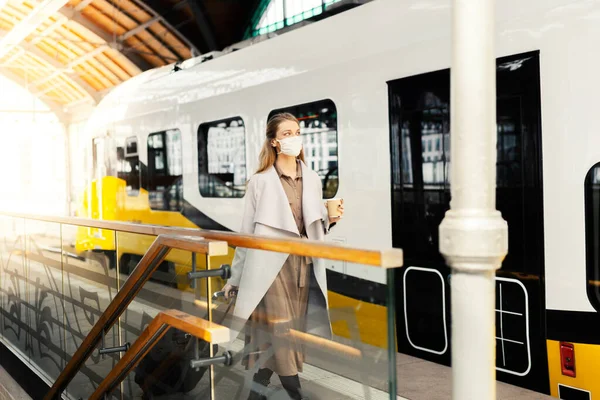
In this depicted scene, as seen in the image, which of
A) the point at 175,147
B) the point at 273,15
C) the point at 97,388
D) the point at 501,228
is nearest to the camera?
the point at 501,228

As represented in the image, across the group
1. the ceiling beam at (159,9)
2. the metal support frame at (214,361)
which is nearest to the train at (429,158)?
the metal support frame at (214,361)

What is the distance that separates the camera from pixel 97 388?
4.50m

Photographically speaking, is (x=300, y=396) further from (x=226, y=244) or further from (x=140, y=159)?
(x=140, y=159)

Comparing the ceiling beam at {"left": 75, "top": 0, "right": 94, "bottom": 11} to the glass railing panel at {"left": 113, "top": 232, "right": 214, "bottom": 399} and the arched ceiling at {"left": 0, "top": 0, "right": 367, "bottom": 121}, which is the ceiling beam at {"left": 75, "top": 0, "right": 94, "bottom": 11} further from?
the glass railing panel at {"left": 113, "top": 232, "right": 214, "bottom": 399}

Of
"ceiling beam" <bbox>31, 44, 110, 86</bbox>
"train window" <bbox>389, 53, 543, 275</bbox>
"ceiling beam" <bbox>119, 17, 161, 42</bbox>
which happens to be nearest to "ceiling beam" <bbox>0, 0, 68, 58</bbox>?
"ceiling beam" <bbox>119, 17, 161, 42</bbox>

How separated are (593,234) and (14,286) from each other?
18.7 ft

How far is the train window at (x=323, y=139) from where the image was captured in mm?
5828

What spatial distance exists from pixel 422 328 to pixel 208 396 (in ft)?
7.24

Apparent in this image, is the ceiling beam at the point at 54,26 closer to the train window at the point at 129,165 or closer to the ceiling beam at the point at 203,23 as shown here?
the ceiling beam at the point at 203,23

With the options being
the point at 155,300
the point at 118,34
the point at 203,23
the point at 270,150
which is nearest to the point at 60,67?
the point at 118,34

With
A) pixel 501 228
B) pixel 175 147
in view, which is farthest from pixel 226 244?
pixel 175 147

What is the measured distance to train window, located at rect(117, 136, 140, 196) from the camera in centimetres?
974

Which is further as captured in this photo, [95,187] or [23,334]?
[95,187]

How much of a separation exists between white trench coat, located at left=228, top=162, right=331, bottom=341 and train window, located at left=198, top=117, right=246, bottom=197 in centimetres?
312
